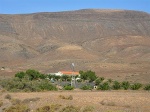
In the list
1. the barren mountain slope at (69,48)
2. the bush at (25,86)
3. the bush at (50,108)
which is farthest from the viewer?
the barren mountain slope at (69,48)

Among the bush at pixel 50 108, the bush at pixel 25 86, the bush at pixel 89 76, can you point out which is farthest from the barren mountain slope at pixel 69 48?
the bush at pixel 50 108

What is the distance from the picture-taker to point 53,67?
114 meters

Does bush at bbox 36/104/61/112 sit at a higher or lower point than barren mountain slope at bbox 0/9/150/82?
lower

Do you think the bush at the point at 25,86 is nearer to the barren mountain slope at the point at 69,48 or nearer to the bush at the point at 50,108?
the bush at the point at 50,108

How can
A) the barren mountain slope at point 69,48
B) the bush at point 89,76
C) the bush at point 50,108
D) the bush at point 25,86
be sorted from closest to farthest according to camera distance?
1. the bush at point 50,108
2. the bush at point 25,86
3. the bush at point 89,76
4. the barren mountain slope at point 69,48

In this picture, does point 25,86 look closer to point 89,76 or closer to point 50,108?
point 50,108

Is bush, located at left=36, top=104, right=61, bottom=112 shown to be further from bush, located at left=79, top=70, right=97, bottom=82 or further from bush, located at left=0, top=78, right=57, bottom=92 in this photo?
bush, located at left=79, top=70, right=97, bottom=82

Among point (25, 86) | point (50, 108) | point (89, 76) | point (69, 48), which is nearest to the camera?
point (50, 108)

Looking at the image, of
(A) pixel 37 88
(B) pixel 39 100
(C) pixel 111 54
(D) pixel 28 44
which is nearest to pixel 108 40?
(C) pixel 111 54

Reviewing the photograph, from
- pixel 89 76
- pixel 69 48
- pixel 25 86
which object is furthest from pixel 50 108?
pixel 69 48

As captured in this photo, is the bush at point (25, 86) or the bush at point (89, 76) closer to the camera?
the bush at point (25, 86)

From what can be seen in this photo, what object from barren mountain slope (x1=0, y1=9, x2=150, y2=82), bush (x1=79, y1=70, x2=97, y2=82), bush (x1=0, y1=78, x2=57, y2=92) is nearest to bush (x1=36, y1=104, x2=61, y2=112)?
bush (x1=0, y1=78, x2=57, y2=92)

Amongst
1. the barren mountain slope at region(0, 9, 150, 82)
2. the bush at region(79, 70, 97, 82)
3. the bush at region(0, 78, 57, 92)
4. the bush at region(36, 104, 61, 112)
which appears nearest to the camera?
the bush at region(36, 104, 61, 112)

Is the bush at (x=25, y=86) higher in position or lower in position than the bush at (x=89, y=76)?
lower
